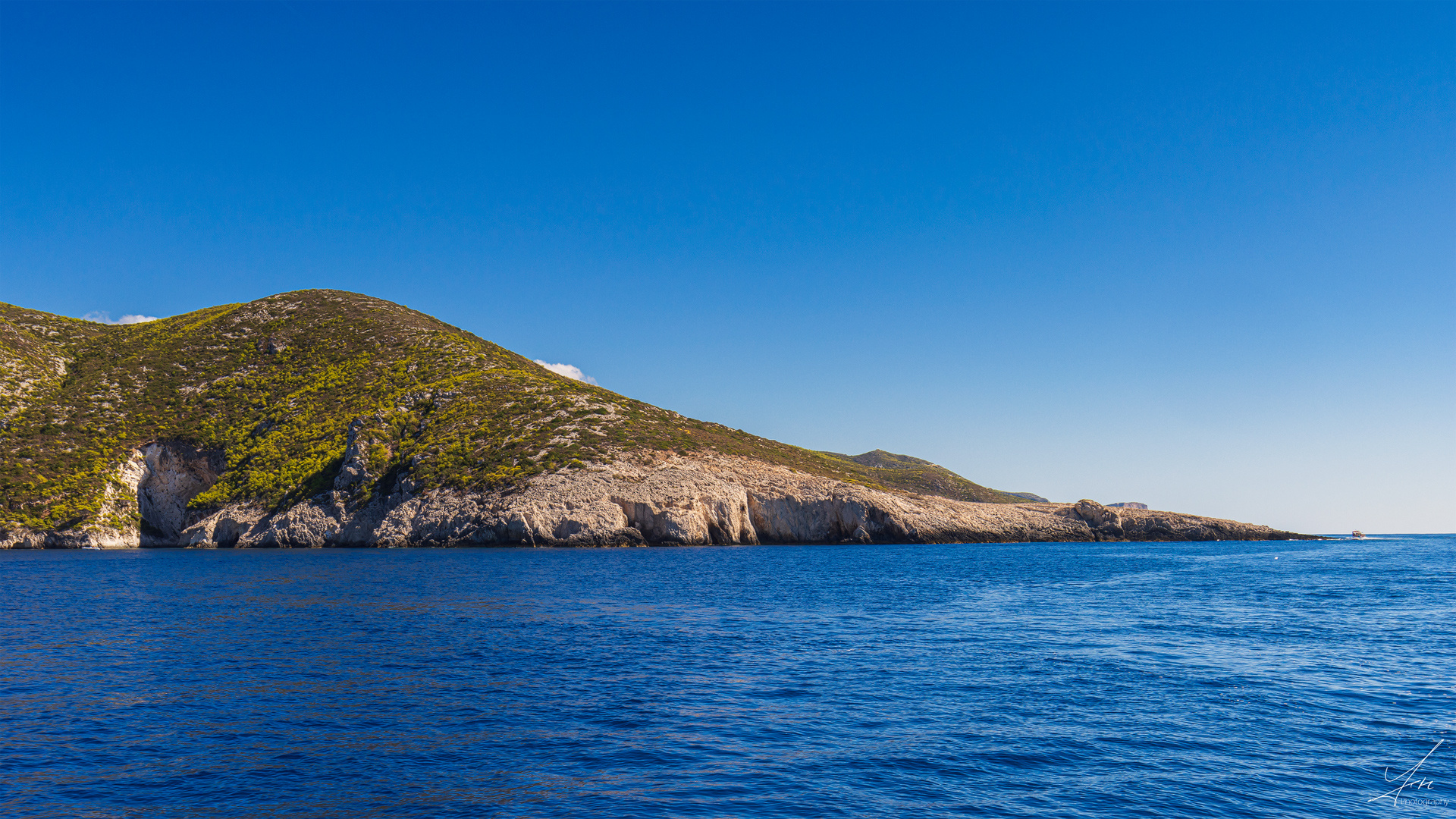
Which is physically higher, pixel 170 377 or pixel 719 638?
pixel 170 377

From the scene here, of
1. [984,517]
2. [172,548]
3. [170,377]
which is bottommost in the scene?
[172,548]

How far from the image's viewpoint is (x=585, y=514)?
99.2 m

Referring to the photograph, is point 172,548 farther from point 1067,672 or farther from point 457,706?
point 1067,672

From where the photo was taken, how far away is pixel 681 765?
17.2 m

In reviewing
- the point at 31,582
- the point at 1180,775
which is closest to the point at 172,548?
the point at 31,582

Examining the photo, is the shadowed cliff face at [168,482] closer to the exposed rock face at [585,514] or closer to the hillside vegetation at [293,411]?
the exposed rock face at [585,514]

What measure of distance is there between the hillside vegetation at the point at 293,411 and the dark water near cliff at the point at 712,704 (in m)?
61.8

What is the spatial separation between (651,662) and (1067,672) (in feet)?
47.7

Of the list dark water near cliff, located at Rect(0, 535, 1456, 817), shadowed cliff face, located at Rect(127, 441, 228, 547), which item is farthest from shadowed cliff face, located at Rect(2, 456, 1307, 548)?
dark water near cliff, located at Rect(0, 535, 1456, 817)

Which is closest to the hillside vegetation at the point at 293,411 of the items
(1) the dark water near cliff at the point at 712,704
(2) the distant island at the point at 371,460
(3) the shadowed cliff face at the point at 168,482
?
(2) the distant island at the point at 371,460

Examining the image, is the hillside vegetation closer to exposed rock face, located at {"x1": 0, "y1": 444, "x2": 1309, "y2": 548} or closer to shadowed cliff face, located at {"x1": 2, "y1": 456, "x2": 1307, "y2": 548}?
exposed rock face, located at {"x1": 0, "y1": 444, "x2": 1309, "y2": 548}

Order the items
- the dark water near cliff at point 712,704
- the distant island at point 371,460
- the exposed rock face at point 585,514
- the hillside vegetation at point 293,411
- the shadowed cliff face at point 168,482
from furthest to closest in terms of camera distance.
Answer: the shadowed cliff face at point 168,482, the hillside vegetation at point 293,411, the distant island at point 371,460, the exposed rock face at point 585,514, the dark water near cliff at point 712,704

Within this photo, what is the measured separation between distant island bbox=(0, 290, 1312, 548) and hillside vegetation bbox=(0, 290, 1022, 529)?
1.16 ft

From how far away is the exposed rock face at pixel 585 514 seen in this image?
98.9m
